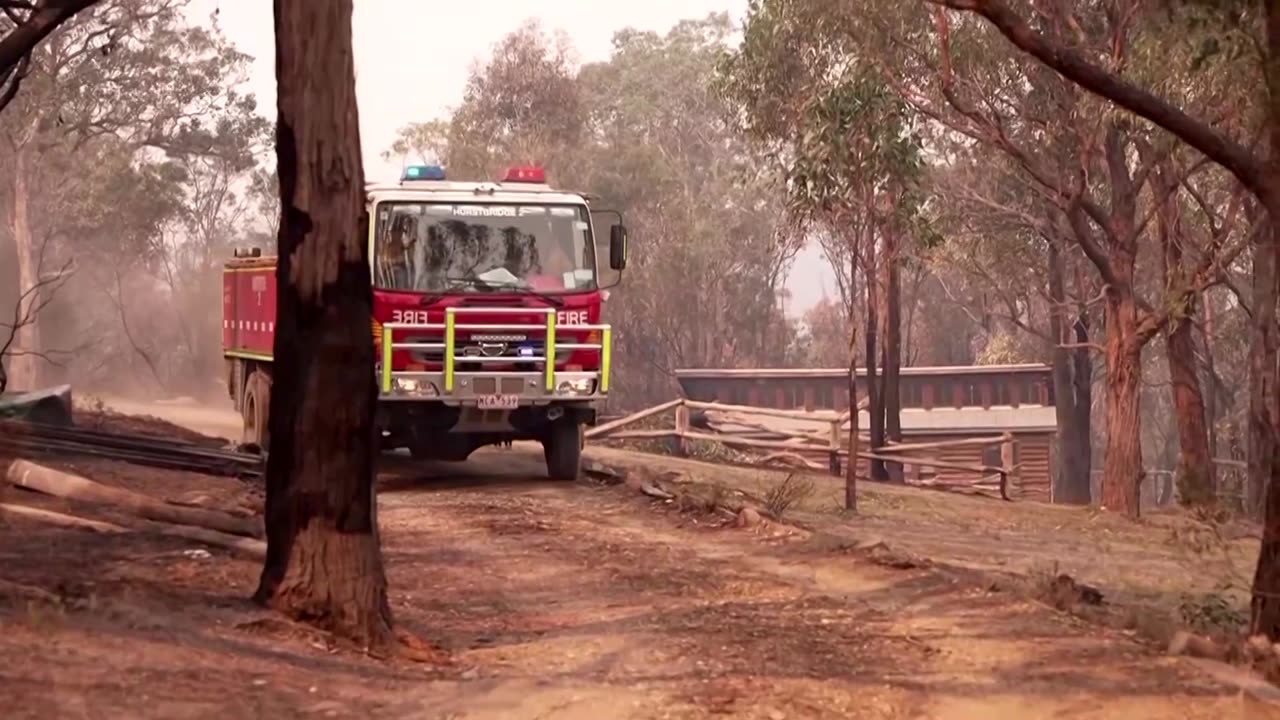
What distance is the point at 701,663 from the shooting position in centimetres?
832

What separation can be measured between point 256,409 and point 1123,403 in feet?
42.2

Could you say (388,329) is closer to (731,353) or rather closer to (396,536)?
(396,536)

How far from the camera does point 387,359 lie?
15.9 metres

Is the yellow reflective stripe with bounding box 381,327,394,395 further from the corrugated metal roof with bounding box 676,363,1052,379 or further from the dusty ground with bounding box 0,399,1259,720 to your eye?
the corrugated metal roof with bounding box 676,363,1052,379

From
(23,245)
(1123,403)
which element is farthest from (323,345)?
(23,245)

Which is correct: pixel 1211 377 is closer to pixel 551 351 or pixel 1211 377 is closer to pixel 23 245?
pixel 551 351

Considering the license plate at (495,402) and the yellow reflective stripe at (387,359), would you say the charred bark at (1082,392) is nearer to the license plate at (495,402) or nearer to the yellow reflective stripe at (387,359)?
the license plate at (495,402)

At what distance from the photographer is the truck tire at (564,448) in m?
17.6

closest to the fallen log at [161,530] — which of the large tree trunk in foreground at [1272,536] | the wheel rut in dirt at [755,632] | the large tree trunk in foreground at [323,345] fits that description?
the wheel rut in dirt at [755,632]

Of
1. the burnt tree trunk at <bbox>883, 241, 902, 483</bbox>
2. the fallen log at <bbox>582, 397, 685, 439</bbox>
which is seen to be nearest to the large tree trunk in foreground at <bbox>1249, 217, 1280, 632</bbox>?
the fallen log at <bbox>582, 397, 685, 439</bbox>

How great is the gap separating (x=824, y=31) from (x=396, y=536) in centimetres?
1465

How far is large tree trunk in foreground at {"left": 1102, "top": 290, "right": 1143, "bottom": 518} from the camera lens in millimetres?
24797

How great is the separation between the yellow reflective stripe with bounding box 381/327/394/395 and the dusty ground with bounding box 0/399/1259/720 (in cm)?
302

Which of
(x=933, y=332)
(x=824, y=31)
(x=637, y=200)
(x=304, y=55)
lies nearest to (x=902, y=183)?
(x=824, y=31)
